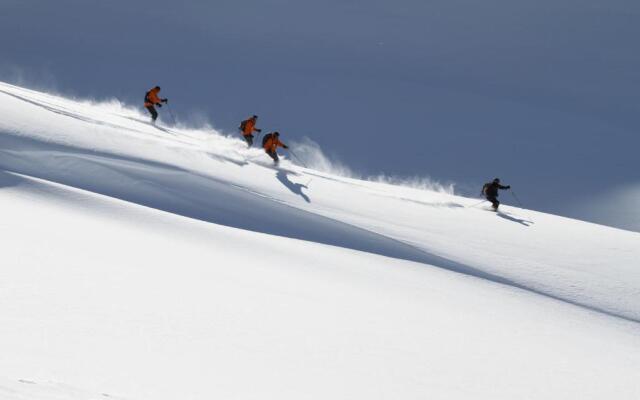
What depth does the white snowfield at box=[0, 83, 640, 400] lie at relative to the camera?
18.9 feet

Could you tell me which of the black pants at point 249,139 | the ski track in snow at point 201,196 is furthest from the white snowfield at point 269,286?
the black pants at point 249,139

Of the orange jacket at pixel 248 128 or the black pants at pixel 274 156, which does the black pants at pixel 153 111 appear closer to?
the orange jacket at pixel 248 128

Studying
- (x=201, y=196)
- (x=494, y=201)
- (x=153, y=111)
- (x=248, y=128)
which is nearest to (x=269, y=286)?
(x=201, y=196)

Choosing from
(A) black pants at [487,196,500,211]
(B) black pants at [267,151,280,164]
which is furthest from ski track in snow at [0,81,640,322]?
(A) black pants at [487,196,500,211]

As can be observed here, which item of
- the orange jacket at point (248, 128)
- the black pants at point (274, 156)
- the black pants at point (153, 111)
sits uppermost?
the black pants at point (153, 111)

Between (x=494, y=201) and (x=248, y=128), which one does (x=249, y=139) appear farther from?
(x=494, y=201)

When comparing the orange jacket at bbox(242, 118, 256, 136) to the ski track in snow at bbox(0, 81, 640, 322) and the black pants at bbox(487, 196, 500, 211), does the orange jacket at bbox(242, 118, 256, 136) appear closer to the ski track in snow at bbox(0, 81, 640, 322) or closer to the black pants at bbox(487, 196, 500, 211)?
the ski track in snow at bbox(0, 81, 640, 322)

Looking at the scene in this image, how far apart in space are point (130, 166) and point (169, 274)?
5.61 m

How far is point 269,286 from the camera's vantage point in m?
8.07

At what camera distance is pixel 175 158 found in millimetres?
14406

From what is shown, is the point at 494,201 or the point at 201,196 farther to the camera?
the point at 494,201

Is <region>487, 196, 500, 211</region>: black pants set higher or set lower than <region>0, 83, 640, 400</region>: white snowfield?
higher

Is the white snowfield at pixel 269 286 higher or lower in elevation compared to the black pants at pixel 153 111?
lower

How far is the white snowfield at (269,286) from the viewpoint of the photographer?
5750 millimetres
